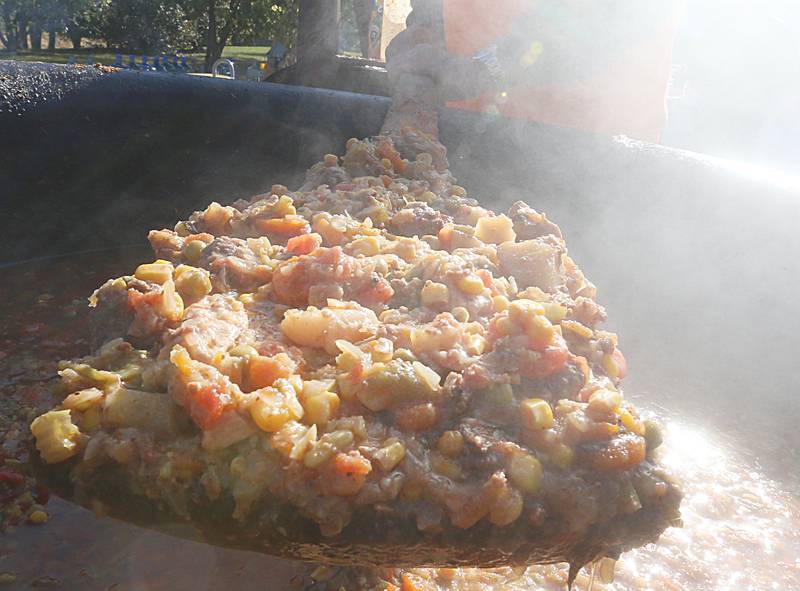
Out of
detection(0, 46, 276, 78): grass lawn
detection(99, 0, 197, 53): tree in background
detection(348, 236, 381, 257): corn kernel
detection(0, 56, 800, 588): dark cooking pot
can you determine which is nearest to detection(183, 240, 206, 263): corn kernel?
detection(348, 236, 381, 257): corn kernel

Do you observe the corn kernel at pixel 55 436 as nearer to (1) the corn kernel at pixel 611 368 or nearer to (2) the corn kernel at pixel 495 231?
(1) the corn kernel at pixel 611 368

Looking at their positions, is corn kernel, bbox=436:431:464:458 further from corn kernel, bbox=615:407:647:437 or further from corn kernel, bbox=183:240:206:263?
corn kernel, bbox=183:240:206:263

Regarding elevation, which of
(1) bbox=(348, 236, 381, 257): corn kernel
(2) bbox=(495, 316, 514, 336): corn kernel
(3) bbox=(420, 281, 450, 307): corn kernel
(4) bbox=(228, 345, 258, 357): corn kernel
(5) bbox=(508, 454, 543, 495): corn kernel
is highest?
(1) bbox=(348, 236, 381, 257): corn kernel

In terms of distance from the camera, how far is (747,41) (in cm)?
1967

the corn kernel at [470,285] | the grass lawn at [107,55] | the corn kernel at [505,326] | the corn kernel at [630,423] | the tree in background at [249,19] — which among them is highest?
the tree in background at [249,19]

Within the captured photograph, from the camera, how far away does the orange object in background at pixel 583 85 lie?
7.67 metres

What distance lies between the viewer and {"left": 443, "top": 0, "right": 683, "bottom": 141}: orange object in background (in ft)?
25.2

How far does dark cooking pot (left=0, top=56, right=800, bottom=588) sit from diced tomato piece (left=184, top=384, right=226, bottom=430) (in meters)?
3.08

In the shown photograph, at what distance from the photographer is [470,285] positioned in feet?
7.91

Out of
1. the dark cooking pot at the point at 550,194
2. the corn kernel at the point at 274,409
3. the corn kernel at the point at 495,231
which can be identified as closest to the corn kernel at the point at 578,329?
the corn kernel at the point at 495,231

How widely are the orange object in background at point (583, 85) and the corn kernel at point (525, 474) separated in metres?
6.22

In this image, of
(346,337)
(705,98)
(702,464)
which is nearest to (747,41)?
(705,98)

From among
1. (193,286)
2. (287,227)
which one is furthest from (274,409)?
(287,227)

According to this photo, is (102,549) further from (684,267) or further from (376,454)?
(684,267)
